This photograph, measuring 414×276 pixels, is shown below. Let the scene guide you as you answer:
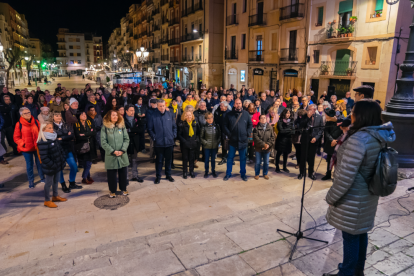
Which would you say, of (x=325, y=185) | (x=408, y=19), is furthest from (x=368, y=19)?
(x=325, y=185)

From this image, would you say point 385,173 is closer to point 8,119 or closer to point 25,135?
point 25,135

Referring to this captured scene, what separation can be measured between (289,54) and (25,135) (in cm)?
2023

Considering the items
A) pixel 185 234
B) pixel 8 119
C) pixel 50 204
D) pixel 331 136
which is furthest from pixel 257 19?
pixel 185 234

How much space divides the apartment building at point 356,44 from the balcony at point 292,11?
0.71 metres

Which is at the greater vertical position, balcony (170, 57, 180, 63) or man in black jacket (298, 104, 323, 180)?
balcony (170, 57, 180, 63)

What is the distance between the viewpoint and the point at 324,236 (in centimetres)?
421

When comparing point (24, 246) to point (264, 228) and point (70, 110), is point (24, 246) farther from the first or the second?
point (70, 110)

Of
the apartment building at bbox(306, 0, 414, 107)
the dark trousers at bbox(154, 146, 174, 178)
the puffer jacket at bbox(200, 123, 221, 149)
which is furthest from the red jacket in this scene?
Result: the apartment building at bbox(306, 0, 414, 107)

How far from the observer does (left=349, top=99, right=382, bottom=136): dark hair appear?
108 inches

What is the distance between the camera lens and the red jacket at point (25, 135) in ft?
20.5

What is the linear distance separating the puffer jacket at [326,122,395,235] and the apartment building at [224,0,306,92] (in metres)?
20.1

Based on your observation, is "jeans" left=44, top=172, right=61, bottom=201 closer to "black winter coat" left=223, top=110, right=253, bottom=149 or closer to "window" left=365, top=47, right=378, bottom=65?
"black winter coat" left=223, top=110, right=253, bottom=149

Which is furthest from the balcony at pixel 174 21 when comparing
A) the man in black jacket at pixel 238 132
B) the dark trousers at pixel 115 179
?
the dark trousers at pixel 115 179

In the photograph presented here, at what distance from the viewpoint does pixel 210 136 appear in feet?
23.0
